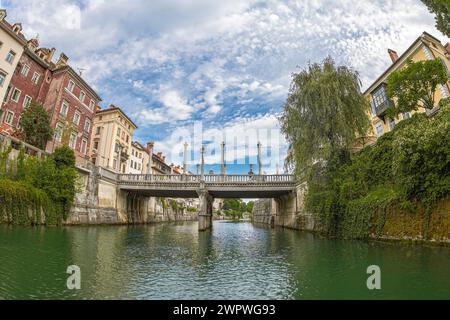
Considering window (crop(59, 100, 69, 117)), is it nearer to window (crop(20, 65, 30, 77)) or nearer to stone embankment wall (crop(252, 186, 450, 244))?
window (crop(20, 65, 30, 77))

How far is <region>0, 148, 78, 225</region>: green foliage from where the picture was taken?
70.3 feet

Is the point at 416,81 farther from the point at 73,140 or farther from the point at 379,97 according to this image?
the point at 73,140

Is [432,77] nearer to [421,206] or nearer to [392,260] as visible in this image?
[421,206]

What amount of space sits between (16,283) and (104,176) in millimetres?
31197

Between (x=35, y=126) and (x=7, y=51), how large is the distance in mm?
9049

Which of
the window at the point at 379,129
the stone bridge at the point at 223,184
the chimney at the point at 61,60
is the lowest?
the stone bridge at the point at 223,184

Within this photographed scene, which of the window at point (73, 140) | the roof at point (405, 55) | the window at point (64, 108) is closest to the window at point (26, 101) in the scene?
the window at point (64, 108)

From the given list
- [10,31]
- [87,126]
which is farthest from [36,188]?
[87,126]

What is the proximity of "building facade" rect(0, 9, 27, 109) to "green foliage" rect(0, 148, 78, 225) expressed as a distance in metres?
11.1

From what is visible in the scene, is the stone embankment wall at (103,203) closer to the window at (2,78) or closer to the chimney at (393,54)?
the window at (2,78)

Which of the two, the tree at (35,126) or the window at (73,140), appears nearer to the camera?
the tree at (35,126)

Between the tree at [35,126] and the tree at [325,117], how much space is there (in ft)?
89.7

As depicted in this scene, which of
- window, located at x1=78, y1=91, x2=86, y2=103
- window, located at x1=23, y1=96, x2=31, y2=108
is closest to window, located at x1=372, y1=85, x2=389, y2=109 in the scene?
window, located at x1=78, y1=91, x2=86, y2=103

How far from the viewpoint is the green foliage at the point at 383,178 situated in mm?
13867
